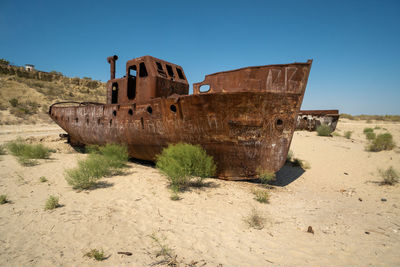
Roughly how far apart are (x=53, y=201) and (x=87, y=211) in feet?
1.78

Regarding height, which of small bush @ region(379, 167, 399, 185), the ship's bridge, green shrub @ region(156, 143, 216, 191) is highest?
the ship's bridge

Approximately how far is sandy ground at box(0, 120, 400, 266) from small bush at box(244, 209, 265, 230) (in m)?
0.08

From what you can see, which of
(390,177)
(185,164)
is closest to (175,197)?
(185,164)

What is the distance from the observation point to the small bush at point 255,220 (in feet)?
8.81

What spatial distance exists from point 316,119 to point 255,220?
41.6ft

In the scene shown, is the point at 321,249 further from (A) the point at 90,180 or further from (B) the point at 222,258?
(A) the point at 90,180

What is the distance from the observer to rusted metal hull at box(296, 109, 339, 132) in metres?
12.8

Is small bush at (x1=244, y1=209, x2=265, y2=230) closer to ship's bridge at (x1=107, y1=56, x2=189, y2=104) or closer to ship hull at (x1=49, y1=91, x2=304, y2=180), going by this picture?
ship hull at (x1=49, y1=91, x2=304, y2=180)

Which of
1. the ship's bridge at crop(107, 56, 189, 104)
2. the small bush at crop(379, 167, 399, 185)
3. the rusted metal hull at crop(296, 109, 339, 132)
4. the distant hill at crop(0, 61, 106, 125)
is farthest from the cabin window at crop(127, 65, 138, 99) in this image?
the distant hill at crop(0, 61, 106, 125)

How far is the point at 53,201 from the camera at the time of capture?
9.65ft

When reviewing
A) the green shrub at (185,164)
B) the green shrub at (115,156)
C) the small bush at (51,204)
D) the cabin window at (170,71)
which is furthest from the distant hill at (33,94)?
the green shrub at (185,164)

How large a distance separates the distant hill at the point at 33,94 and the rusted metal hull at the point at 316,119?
850 inches

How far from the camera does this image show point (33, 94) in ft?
80.8

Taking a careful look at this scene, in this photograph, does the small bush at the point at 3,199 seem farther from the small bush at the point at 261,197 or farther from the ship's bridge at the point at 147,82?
the small bush at the point at 261,197
